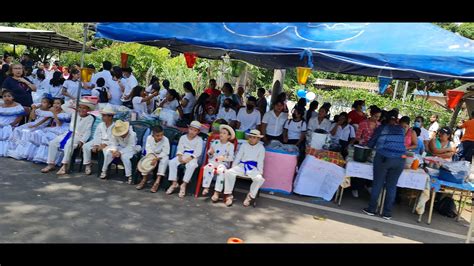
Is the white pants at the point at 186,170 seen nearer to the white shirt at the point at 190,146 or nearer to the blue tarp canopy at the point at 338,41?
the white shirt at the point at 190,146

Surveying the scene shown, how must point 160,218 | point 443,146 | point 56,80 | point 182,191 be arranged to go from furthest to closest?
1. point 56,80
2. point 443,146
3. point 182,191
4. point 160,218

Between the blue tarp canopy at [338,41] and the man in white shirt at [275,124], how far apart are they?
167 cm

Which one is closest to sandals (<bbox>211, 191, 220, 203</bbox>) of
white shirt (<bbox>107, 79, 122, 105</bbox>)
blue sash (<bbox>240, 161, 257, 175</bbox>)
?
blue sash (<bbox>240, 161, 257, 175</bbox>)

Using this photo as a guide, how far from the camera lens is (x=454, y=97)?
9922 mm

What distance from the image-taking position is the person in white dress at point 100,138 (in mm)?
6121

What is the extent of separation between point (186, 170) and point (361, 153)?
2743 mm

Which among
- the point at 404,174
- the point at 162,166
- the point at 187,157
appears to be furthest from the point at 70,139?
the point at 404,174

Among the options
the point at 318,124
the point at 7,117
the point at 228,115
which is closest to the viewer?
the point at 7,117

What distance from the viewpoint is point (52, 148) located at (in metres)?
6.15

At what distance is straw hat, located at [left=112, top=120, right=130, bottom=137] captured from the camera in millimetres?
6020

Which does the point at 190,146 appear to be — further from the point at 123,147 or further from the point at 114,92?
the point at 114,92

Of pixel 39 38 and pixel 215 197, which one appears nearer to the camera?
pixel 215 197

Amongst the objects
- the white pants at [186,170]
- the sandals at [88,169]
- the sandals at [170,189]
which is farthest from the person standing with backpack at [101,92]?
the sandals at [170,189]

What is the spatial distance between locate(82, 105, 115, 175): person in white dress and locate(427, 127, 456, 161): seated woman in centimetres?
575
